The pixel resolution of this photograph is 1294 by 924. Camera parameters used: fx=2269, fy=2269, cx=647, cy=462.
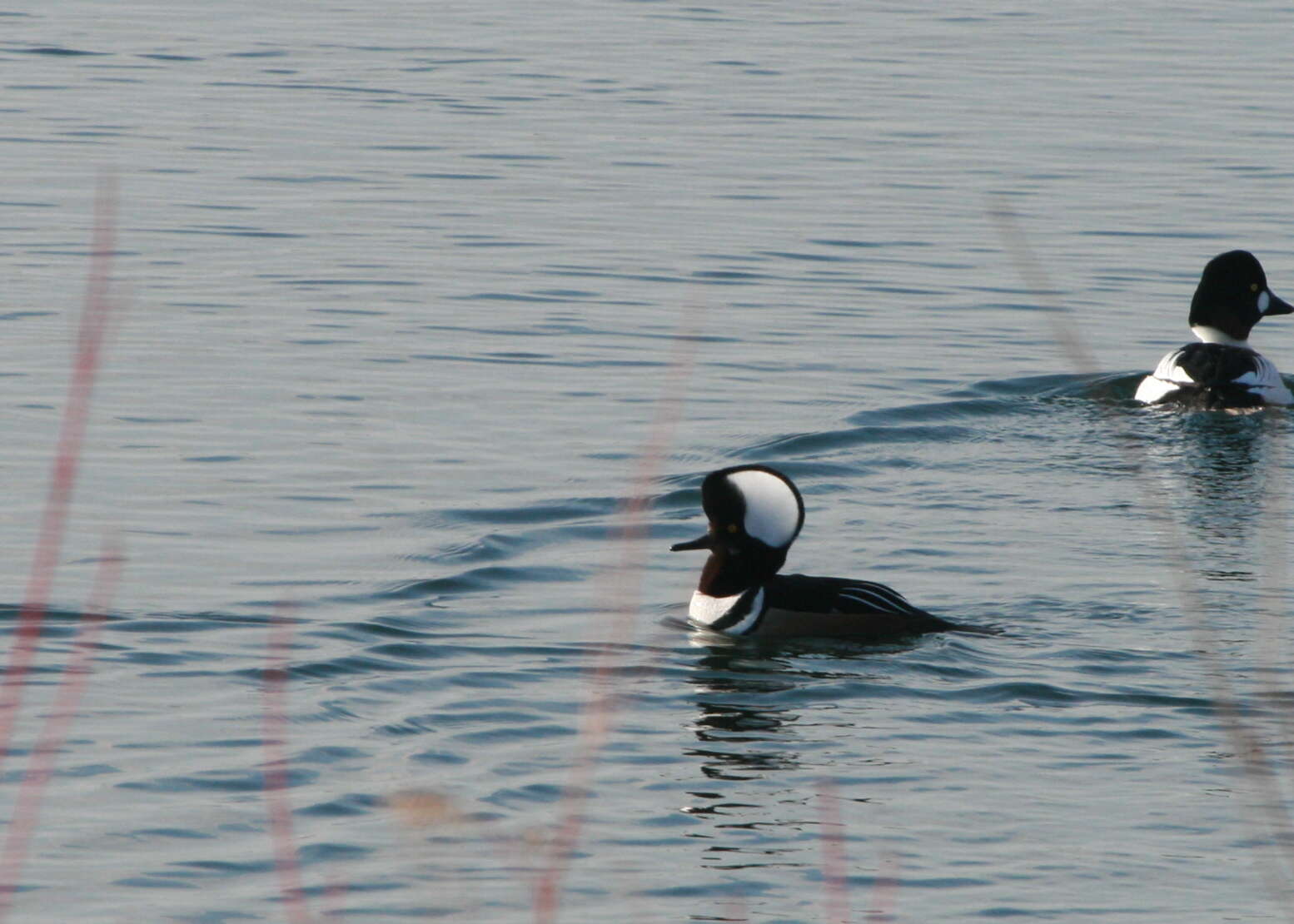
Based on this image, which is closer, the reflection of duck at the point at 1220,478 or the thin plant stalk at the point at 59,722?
the thin plant stalk at the point at 59,722

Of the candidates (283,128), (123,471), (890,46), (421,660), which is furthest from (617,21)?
(421,660)

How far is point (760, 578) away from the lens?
9953 millimetres

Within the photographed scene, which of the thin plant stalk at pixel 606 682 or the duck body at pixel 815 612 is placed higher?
the thin plant stalk at pixel 606 682

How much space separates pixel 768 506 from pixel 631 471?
10.1 ft

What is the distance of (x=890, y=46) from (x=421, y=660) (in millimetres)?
24491

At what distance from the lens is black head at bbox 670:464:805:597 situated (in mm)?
9867

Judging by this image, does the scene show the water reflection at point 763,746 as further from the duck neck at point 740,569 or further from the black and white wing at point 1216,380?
the black and white wing at point 1216,380

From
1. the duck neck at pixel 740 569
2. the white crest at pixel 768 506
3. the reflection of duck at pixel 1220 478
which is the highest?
the white crest at pixel 768 506

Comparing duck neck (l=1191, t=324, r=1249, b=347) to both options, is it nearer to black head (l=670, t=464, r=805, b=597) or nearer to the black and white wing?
the black and white wing

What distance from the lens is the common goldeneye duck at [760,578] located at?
970 cm

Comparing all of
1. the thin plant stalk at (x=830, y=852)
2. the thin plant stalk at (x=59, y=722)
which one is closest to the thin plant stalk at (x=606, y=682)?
the thin plant stalk at (x=830, y=852)

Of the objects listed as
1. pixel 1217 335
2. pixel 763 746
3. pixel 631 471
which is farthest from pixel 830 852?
pixel 1217 335

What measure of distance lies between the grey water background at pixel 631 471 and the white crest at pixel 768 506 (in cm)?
55

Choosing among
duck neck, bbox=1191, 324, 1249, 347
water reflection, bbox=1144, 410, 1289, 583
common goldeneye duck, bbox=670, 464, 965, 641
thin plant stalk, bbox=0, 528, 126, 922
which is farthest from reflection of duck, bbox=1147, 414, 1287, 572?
thin plant stalk, bbox=0, 528, 126, 922
